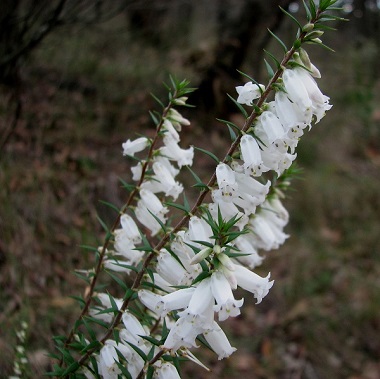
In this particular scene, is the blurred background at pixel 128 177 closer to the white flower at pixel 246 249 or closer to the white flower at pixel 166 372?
the white flower at pixel 166 372

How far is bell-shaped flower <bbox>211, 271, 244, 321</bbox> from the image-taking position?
5.78 ft

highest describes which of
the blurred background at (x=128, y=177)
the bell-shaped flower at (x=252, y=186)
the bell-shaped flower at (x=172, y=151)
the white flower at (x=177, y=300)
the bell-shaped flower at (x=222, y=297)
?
the bell-shaped flower at (x=252, y=186)

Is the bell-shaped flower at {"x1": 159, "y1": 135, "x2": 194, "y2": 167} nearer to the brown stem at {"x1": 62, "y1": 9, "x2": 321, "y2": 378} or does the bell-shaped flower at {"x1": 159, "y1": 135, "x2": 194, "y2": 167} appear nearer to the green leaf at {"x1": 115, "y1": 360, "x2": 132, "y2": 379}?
the brown stem at {"x1": 62, "y1": 9, "x2": 321, "y2": 378}

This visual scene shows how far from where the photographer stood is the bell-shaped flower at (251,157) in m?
1.94

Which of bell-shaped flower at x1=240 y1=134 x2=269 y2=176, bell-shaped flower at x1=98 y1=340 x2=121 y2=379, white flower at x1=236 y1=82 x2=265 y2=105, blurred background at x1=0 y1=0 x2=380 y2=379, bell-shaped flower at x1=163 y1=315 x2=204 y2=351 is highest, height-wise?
white flower at x1=236 y1=82 x2=265 y2=105

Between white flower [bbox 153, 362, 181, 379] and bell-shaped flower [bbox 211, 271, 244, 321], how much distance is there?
440mm

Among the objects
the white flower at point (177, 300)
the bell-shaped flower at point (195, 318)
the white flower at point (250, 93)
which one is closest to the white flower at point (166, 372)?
the bell-shaped flower at point (195, 318)

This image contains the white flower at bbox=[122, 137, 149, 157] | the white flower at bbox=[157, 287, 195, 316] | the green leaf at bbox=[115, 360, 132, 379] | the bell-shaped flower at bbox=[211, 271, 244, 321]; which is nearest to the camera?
the bell-shaped flower at bbox=[211, 271, 244, 321]

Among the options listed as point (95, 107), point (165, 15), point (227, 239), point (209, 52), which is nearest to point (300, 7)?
point (165, 15)

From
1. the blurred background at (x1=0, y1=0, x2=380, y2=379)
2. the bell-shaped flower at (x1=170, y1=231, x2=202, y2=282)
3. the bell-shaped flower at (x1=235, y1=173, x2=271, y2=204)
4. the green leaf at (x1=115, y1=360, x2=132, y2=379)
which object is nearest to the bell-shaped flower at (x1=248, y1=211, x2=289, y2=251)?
the bell-shaped flower at (x1=235, y1=173, x2=271, y2=204)

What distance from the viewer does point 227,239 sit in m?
1.86

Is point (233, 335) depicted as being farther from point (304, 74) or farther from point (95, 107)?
point (304, 74)

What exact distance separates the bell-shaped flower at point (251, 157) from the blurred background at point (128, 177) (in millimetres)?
2144

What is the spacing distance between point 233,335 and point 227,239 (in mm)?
4348
